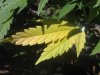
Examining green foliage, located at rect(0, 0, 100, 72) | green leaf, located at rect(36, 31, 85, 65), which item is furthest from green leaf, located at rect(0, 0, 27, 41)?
green leaf, located at rect(36, 31, 85, 65)

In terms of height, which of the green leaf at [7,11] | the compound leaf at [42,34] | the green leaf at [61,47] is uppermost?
the green leaf at [7,11]

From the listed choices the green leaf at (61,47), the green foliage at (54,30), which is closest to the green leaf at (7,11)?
the green foliage at (54,30)

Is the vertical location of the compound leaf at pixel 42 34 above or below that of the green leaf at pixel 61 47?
above

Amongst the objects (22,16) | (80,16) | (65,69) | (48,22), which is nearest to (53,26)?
(48,22)

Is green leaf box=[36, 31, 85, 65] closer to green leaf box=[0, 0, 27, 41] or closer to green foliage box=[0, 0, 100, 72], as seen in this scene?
green foliage box=[0, 0, 100, 72]

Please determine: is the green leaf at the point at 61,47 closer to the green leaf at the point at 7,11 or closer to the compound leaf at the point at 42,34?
the compound leaf at the point at 42,34

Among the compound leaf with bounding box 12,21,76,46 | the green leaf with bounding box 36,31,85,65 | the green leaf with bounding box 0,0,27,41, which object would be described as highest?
the green leaf with bounding box 0,0,27,41

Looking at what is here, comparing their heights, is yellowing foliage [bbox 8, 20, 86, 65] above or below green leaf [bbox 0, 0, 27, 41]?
below

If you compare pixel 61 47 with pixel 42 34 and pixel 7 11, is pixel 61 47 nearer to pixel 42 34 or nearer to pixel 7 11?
pixel 42 34
